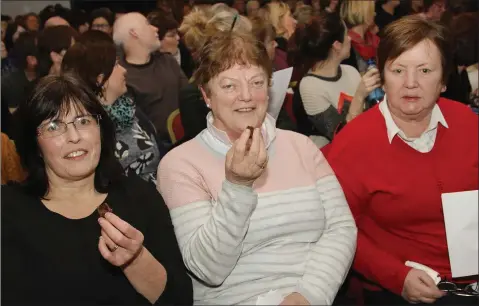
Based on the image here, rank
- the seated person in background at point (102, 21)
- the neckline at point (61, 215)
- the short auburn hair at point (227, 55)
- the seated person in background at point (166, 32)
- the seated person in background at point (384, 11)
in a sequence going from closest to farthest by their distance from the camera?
1. the neckline at point (61, 215)
2. the short auburn hair at point (227, 55)
3. the seated person in background at point (166, 32)
4. the seated person in background at point (384, 11)
5. the seated person in background at point (102, 21)

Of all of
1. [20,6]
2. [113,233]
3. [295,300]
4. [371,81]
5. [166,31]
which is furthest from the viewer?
[20,6]

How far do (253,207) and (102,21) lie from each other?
5033mm

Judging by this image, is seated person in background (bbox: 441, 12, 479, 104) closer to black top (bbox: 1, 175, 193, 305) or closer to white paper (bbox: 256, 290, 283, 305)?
white paper (bbox: 256, 290, 283, 305)

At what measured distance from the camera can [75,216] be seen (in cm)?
184

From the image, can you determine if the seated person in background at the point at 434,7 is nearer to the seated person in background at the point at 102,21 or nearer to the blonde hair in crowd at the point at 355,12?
the blonde hair in crowd at the point at 355,12

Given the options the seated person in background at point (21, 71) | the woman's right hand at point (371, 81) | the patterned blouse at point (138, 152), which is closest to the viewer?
the woman's right hand at point (371, 81)

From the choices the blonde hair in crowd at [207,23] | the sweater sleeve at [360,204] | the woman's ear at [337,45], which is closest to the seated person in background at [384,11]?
the woman's ear at [337,45]

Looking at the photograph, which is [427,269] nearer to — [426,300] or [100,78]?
[426,300]

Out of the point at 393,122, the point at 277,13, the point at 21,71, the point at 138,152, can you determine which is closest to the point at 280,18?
the point at 277,13

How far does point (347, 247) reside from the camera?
197 centimetres

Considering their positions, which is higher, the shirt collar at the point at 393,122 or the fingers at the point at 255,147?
the fingers at the point at 255,147

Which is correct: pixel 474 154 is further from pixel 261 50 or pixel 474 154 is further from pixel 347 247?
pixel 261 50

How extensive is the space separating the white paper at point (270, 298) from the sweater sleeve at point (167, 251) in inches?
9.0

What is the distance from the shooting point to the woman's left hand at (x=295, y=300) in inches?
70.9
